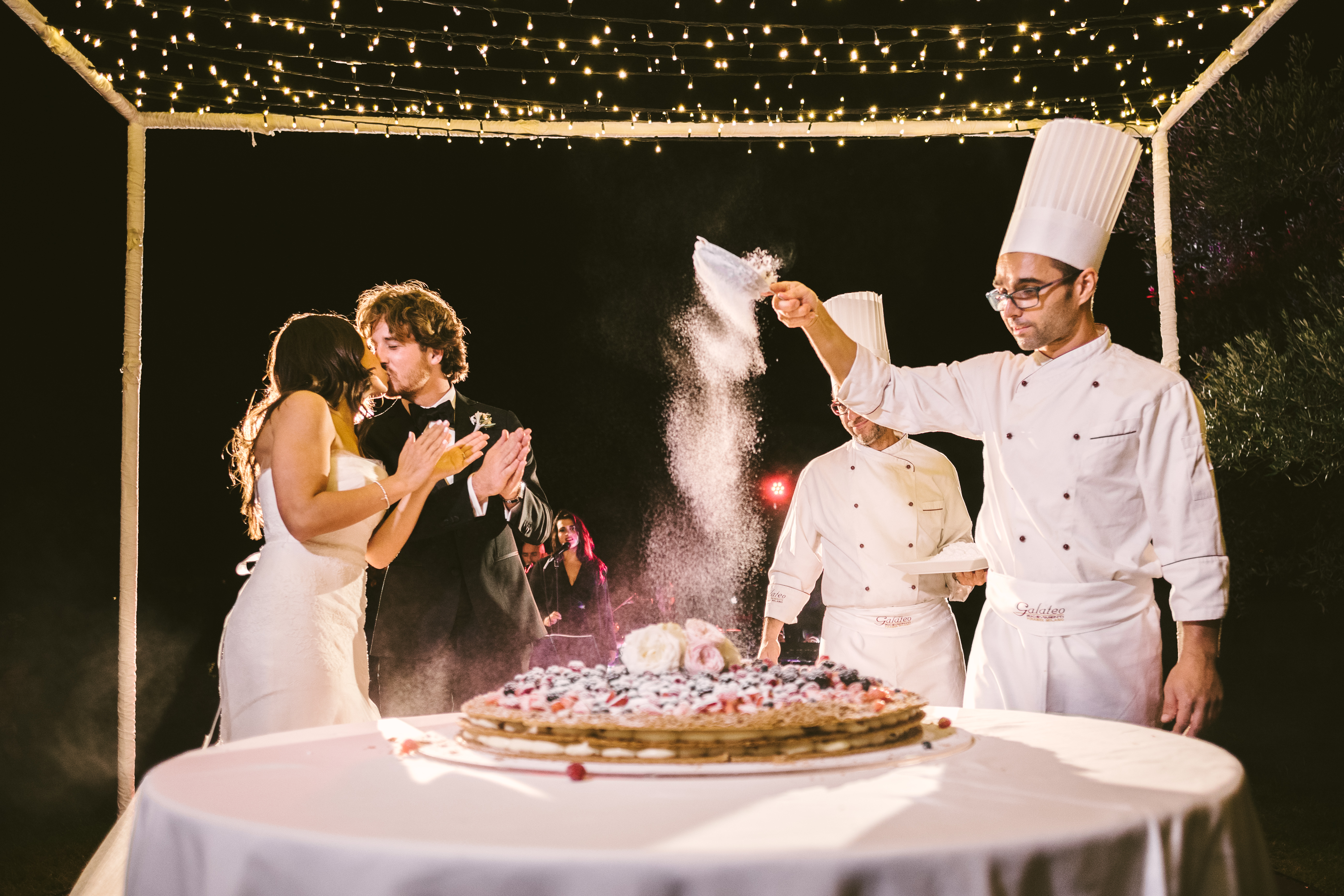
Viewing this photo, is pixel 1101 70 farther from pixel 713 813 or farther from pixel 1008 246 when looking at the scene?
pixel 713 813

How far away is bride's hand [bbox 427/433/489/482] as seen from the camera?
97.0 inches

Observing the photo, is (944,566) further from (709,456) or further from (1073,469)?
(709,456)

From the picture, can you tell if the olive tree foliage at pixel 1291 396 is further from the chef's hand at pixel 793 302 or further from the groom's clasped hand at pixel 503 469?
the groom's clasped hand at pixel 503 469

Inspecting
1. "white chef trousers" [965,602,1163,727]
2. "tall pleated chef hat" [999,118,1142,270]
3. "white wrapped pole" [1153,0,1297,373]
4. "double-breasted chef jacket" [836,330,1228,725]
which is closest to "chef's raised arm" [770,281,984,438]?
"double-breasted chef jacket" [836,330,1228,725]

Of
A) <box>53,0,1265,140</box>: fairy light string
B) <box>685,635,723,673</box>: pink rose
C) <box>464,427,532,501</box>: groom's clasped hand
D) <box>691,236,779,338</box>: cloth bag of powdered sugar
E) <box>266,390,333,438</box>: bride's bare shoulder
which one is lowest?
<box>685,635,723,673</box>: pink rose

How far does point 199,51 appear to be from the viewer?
3377mm

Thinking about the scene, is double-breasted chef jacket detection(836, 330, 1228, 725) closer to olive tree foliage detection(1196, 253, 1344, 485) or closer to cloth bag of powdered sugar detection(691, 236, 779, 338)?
cloth bag of powdered sugar detection(691, 236, 779, 338)

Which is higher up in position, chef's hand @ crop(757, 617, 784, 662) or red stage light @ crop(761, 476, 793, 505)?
red stage light @ crop(761, 476, 793, 505)

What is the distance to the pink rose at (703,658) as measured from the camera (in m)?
1.53

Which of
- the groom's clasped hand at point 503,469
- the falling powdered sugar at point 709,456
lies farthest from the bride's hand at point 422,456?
the falling powdered sugar at point 709,456

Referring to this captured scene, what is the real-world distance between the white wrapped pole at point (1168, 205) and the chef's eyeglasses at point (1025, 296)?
1.59 metres

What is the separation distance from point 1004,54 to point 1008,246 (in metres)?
1.82

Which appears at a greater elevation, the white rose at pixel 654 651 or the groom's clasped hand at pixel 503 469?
the groom's clasped hand at pixel 503 469

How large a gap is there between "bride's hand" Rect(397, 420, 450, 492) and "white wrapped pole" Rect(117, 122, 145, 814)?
5.66ft
